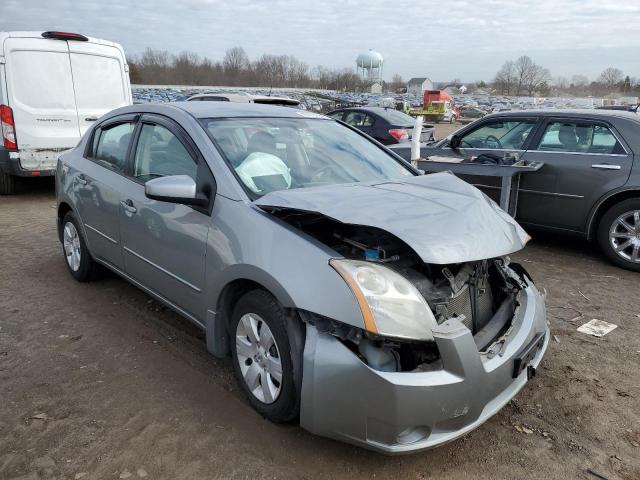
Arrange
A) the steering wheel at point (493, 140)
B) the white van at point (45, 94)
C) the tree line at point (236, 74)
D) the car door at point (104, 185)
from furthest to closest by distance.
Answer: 1. the tree line at point (236, 74)
2. the white van at point (45, 94)
3. the steering wheel at point (493, 140)
4. the car door at point (104, 185)

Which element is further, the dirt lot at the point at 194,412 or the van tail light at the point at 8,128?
the van tail light at the point at 8,128

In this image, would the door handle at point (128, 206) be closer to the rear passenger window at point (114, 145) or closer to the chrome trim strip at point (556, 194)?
the rear passenger window at point (114, 145)

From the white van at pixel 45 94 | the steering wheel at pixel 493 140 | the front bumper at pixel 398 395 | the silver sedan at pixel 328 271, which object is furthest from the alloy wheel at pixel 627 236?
the white van at pixel 45 94

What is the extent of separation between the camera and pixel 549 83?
92438 millimetres

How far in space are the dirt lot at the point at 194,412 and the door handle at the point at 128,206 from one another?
92 centimetres

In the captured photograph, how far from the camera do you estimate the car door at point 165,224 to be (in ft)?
10.2

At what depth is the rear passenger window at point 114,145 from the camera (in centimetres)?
399

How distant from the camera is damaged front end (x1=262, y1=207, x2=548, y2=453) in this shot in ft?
7.20

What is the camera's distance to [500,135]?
21.8 feet

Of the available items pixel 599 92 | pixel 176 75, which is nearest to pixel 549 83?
pixel 599 92

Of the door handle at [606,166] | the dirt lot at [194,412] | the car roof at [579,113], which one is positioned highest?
the car roof at [579,113]

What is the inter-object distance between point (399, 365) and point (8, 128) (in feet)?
26.1

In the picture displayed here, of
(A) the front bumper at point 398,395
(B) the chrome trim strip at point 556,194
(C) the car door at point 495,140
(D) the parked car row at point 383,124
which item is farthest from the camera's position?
(D) the parked car row at point 383,124

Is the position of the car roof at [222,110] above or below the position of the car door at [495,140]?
above
